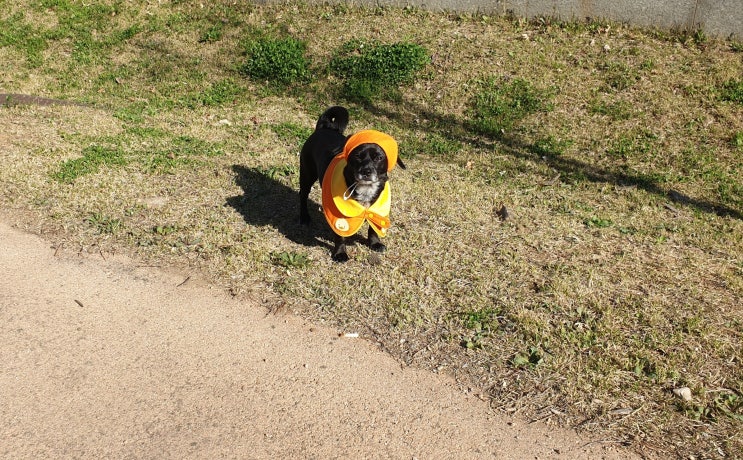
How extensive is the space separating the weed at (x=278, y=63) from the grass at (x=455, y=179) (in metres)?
0.04

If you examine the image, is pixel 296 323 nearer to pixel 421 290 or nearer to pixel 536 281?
pixel 421 290

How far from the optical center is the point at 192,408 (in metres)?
3.54

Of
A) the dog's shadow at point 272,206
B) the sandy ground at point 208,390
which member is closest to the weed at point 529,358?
the sandy ground at point 208,390

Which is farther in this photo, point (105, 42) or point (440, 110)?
point (105, 42)

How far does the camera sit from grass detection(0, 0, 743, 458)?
403 centimetres

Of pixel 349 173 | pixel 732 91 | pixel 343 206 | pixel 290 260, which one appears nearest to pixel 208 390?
pixel 290 260

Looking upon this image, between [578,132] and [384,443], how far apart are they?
5194mm

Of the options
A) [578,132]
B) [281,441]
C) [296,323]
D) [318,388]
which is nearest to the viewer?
[281,441]

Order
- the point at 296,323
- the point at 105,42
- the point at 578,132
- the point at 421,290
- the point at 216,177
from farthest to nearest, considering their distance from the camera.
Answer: the point at 105,42 < the point at 578,132 < the point at 216,177 < the point at 421,290 < the point at 296,323

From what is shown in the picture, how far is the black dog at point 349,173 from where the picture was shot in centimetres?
450

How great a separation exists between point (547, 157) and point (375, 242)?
2.81 meters

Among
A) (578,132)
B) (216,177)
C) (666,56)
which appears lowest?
(216,177)

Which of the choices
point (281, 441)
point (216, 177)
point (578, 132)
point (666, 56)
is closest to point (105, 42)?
point (216, 177)

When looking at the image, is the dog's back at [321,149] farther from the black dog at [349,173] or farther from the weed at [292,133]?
the weed at [292,133]
